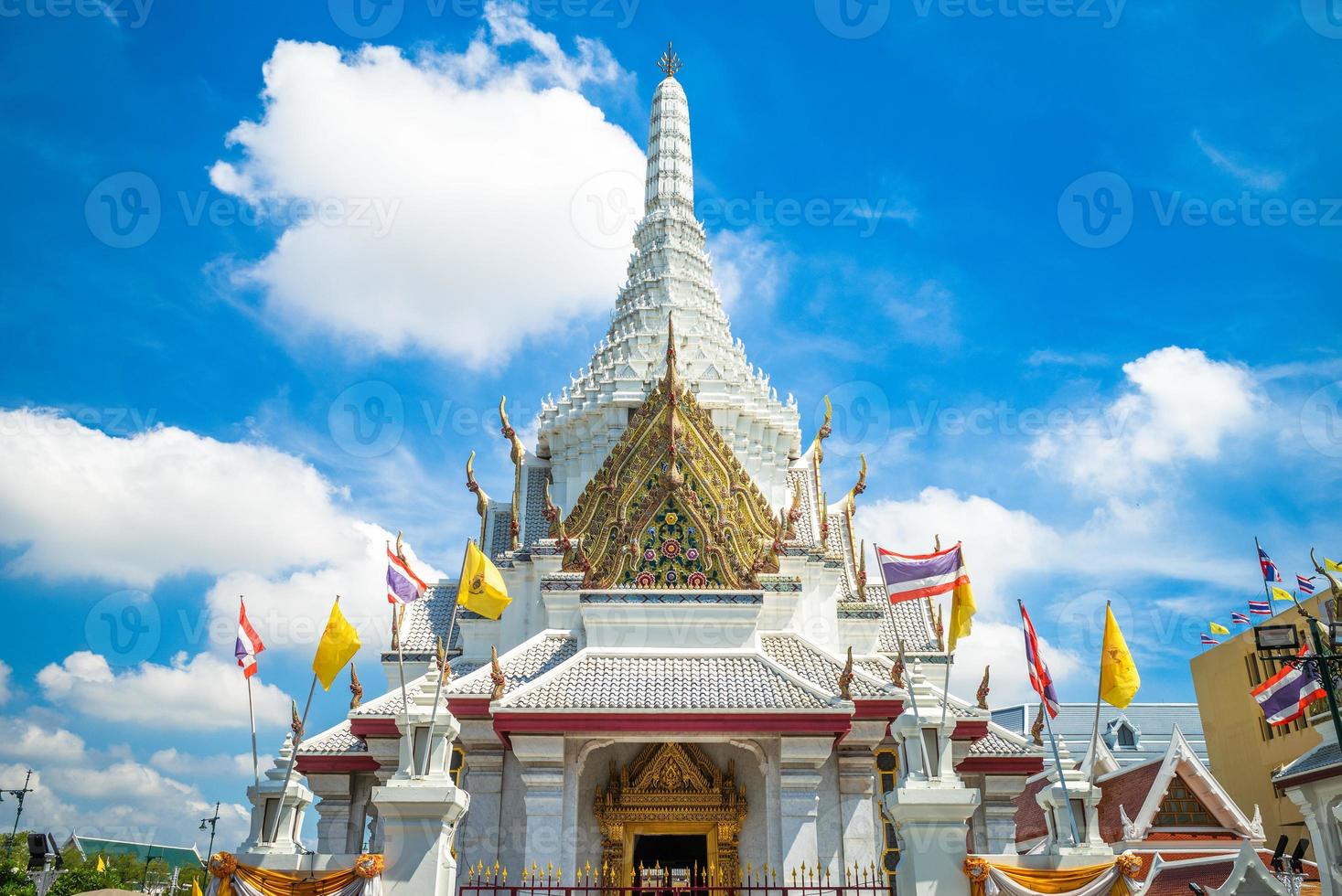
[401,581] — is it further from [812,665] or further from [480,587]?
[812,665]

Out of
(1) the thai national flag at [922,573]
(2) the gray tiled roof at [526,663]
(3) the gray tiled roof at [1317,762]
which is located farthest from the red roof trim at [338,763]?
(3) the gray tiled roof at [1317,762]

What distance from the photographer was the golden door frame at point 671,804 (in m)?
17.0

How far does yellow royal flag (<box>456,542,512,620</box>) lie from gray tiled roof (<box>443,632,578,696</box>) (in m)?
3.60

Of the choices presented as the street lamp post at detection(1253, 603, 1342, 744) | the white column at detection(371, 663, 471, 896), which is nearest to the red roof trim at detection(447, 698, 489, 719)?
A: the white column at detection(371, 663, 471, 896)

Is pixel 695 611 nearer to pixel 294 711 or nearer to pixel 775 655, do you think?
pixel 775 655

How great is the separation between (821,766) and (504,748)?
18.1 feet

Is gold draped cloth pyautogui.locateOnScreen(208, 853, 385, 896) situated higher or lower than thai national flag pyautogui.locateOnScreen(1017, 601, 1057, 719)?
lower

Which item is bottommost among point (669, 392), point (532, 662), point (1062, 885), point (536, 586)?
point (1062, 885)

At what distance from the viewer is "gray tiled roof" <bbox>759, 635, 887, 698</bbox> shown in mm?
17078

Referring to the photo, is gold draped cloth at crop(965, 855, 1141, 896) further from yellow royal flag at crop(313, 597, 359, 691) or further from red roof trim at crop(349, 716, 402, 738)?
red roof trim at crop(349, 716, 402, 738)

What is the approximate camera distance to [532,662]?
18.0 m

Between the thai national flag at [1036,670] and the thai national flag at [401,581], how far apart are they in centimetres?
938

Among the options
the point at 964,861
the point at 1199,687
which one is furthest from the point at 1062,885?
the point at 1199,687

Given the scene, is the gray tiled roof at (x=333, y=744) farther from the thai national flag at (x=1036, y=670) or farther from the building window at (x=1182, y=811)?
the building window at (x=1182, y=811)
